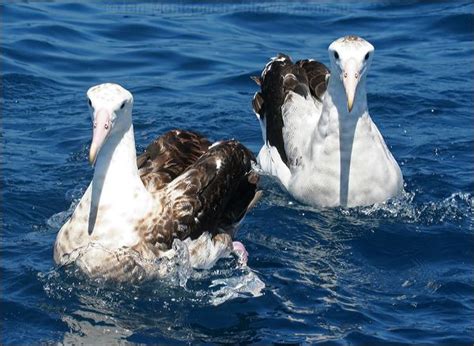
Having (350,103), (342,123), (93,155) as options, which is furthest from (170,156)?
(93,155)

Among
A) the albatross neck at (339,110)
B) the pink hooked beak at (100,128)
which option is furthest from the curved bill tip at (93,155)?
the albatross neck at (339,110)

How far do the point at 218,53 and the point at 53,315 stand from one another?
761 centimetres

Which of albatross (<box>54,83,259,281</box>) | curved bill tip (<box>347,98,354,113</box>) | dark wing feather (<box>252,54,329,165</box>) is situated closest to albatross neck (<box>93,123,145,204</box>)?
albatross (<box>54,83,259,281</box>)

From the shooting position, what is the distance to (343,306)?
8.32 metres

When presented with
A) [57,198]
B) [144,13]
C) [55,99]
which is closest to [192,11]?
[144,13]

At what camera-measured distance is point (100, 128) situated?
7801mm

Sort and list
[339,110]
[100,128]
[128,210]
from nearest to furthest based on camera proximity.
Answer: [100,128] → [128,210] → [339,110]

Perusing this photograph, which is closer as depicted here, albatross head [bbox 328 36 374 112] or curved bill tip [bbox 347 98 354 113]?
curved bill tip [bbox 347 98 354 113]

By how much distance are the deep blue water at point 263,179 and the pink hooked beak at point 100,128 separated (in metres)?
1.11

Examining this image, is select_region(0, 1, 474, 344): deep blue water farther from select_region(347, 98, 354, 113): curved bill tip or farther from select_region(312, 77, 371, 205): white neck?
select_region(347, 98, 354, 113): curved bill tip

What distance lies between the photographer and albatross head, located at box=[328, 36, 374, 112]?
30.2 feet

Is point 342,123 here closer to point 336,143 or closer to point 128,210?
point 336,143

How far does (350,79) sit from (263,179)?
6.28ft

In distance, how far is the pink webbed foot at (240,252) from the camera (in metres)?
8.92
